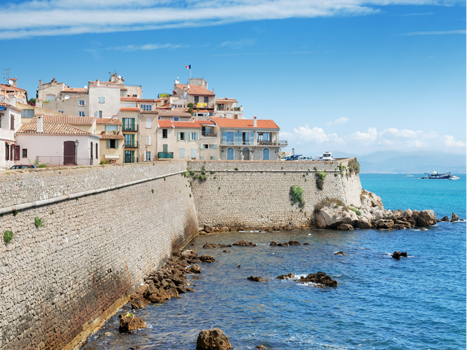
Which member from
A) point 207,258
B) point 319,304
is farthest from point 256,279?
point 207,258

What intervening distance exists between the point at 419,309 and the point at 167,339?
530 inches

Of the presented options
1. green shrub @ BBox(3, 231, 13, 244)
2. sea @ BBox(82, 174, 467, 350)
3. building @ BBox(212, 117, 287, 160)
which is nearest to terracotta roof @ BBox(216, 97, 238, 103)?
building @ BBox(212, 117, 287, 160)

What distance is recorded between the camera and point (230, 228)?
42.9 meters

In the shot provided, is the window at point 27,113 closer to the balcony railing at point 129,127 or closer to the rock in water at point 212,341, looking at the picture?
the balcony railing at point 129,127

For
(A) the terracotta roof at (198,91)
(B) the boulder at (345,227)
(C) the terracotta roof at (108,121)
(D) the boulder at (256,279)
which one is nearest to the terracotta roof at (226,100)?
(A) the terracotta roof at (198,91)

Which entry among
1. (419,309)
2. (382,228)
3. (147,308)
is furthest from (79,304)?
(382,228)

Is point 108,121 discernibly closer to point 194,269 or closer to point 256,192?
point 256,192

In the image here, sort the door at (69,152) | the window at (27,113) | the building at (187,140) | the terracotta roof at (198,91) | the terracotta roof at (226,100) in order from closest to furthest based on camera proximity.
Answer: the door at (69,152) < the window at (27,113) < the building at (187,140) < the terracotta roof at (198,91) < the terracotta roof at (226,100)

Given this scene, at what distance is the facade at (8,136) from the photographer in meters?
28.0

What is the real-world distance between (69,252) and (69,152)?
58.2ft

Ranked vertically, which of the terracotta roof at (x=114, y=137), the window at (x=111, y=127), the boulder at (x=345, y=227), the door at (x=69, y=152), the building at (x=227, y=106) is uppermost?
the building at (x=227, y=106)

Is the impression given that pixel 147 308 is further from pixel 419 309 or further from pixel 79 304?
pixel 419 309

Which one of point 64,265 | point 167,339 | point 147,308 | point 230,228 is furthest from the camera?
point 230,228

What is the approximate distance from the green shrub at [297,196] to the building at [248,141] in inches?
585
